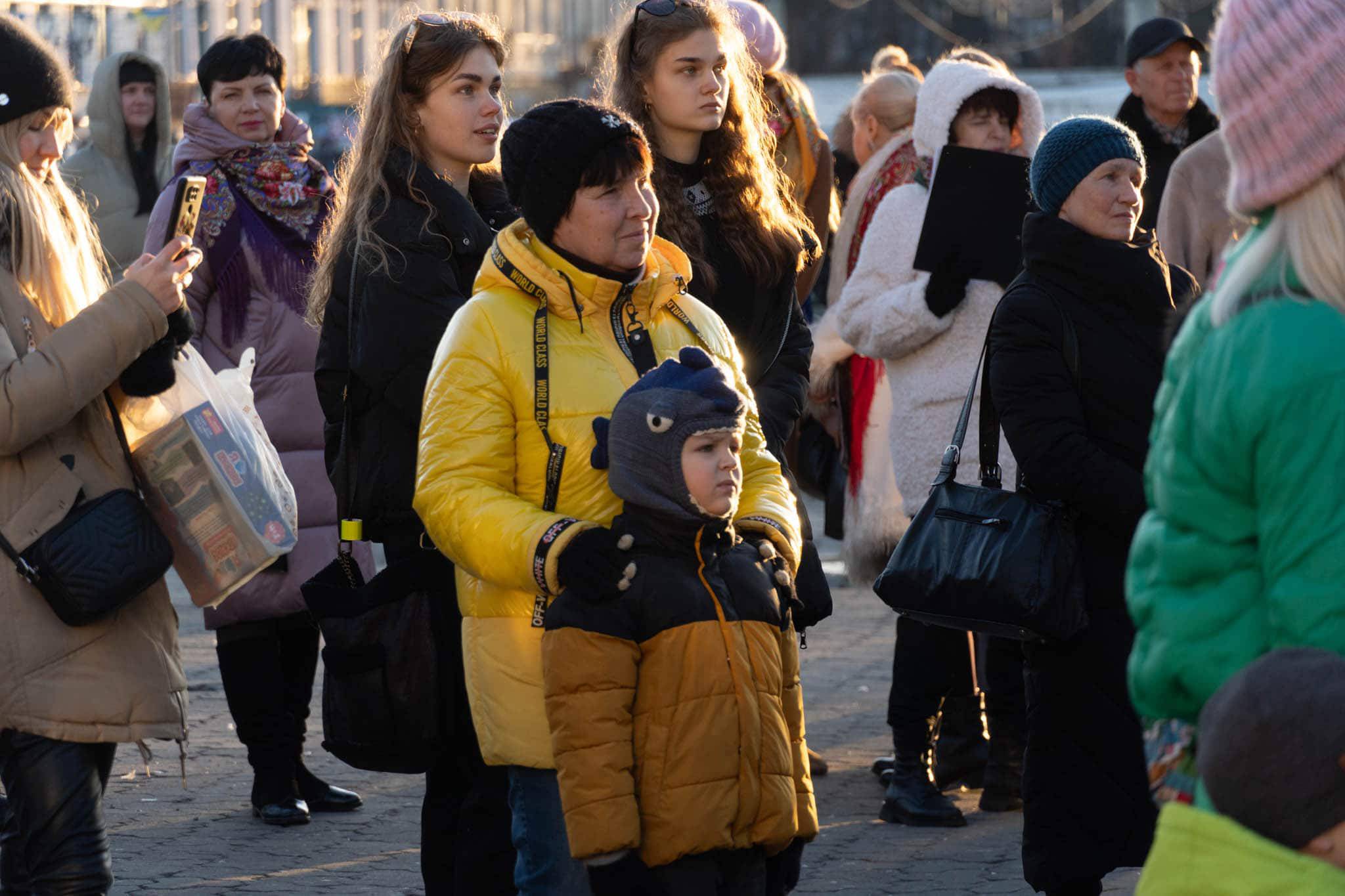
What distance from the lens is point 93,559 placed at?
410 cm

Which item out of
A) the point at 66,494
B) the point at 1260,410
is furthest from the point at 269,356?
the point at 1260,410

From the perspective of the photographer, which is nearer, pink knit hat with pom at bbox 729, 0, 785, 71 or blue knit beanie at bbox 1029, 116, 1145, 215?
blue knit beanie at bbox 1029, 116, 1145, 215

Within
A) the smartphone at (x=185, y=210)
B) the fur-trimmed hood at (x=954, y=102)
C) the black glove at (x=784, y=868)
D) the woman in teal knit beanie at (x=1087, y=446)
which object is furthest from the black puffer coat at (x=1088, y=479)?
the smartphone at (x=185, y=210)

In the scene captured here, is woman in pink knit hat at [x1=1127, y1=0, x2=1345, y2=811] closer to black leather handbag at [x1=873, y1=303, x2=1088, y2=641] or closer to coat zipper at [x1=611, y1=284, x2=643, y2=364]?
coat zipper at [x1=611, y1=284, x2=643, y2=364]

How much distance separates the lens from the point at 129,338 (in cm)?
418

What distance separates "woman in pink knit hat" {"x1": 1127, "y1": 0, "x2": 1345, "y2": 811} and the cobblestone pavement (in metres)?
2.19

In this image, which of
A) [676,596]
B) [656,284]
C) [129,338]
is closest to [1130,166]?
[656,284]

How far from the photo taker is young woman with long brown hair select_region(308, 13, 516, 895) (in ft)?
14.6

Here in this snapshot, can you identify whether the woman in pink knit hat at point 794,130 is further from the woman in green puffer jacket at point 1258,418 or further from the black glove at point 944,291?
the woman in green puffer jacket at point 1258,418

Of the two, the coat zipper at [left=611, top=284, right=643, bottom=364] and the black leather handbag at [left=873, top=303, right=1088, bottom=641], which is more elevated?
the coat zipper at [left=611, top=284, right=643, bottom=364]

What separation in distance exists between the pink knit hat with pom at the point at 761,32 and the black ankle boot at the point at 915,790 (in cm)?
227

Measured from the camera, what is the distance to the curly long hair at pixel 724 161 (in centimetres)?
504

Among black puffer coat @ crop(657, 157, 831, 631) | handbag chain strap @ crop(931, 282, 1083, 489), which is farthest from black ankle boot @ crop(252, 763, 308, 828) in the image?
handbag chain strap @ crop(931, 282, 1083, 489)

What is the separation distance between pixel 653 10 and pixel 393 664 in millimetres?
1839
